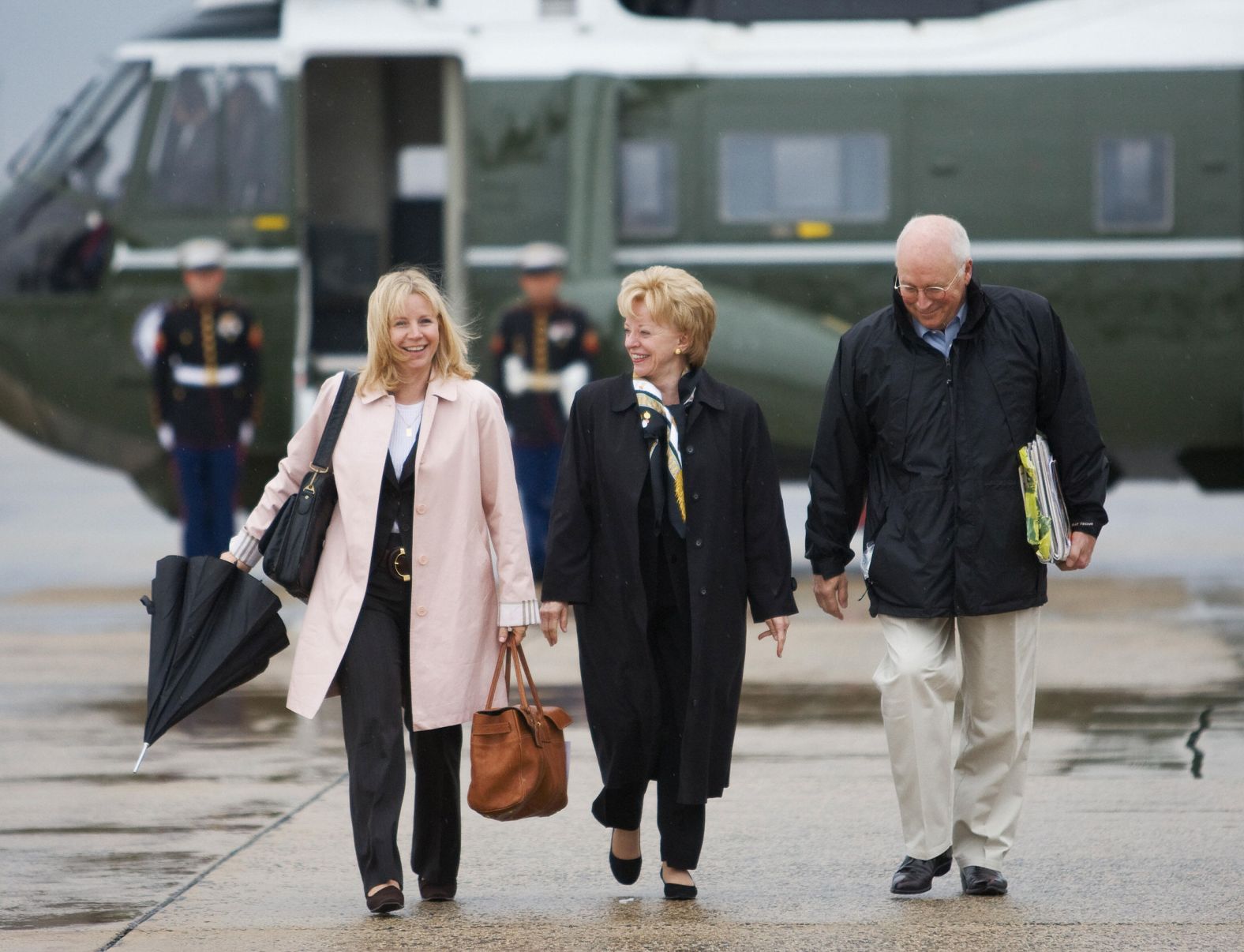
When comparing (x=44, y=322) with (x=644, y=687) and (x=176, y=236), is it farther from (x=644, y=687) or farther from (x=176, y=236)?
(x=644, y=687)

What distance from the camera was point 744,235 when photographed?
11.8 metres

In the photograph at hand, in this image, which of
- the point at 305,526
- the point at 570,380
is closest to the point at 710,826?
the point at 305,526

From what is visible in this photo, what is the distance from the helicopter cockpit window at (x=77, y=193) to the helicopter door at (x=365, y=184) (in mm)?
1053

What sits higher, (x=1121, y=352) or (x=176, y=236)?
(x=176, y=236)

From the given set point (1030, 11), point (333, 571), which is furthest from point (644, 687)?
point (1030, 11)

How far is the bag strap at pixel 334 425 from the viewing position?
209 inches

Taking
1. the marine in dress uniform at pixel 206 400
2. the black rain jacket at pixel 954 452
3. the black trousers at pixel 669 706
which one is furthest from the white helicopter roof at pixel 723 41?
the black trousers at pixel 669 706

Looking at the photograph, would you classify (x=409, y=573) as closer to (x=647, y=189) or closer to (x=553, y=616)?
(x=553, y=616)

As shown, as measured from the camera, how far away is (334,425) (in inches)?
210

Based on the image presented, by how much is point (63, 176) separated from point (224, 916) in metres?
7.75

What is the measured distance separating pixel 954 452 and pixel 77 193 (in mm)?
7963

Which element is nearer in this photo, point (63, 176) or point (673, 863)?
point (673, 863)

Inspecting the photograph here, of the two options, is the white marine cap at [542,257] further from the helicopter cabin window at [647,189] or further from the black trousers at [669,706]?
the black trousers at [669,706]

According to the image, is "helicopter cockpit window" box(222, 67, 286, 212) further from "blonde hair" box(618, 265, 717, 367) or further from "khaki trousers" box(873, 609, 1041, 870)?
"khaki trousers" box(873, 609, 1041, 870)
